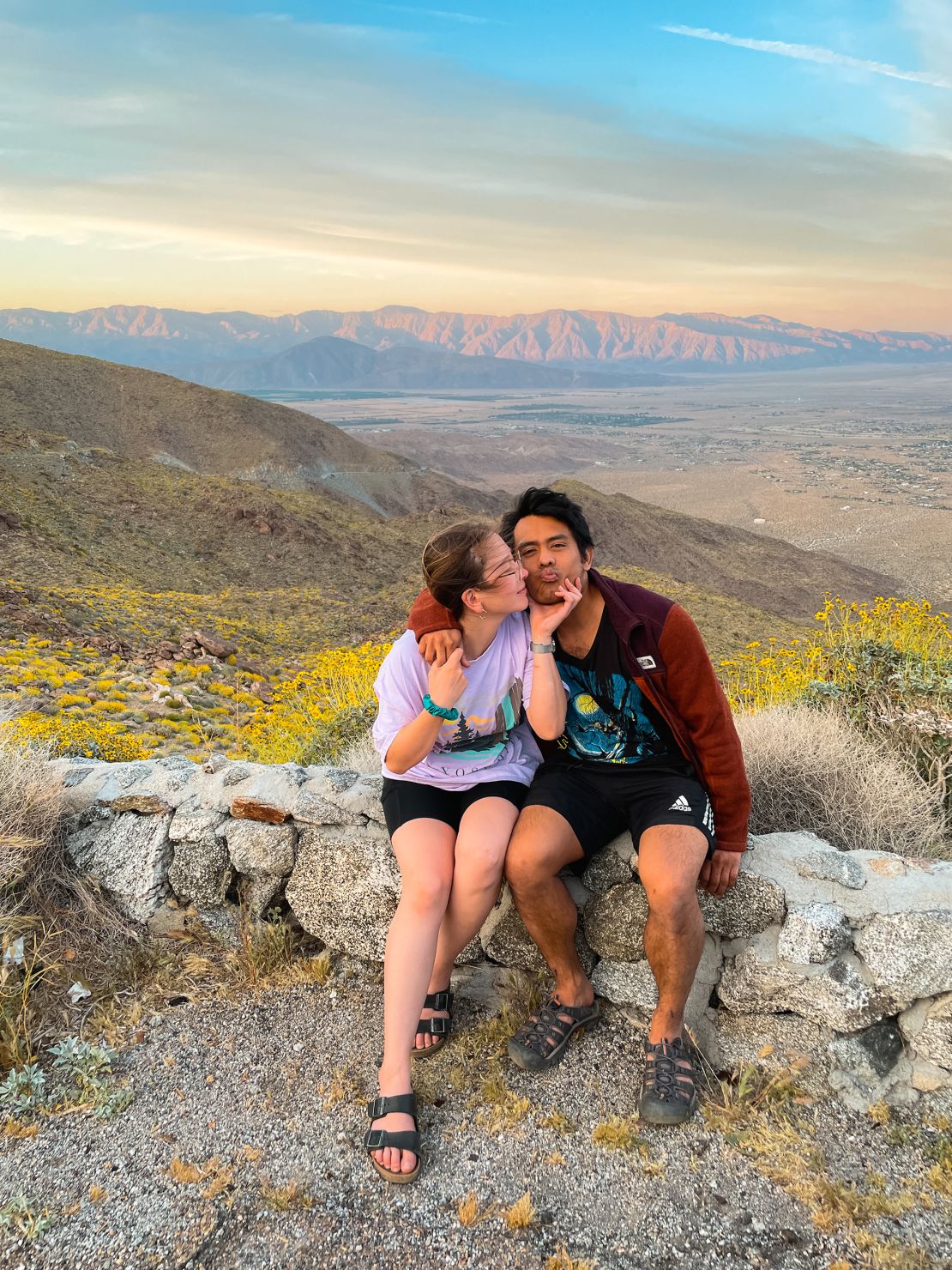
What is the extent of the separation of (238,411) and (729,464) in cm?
7112

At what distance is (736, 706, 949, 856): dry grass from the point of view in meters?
3.60

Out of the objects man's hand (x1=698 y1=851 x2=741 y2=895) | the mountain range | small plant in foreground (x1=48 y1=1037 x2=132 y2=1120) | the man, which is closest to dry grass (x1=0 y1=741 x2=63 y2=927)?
small plant in foreground (x1=48 y1=1037 x2=132 y2=1120)

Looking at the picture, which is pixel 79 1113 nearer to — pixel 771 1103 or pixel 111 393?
pixel 771 1103

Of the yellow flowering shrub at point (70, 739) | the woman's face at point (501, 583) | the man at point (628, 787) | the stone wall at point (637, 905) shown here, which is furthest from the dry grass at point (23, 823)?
the woman's face at point (501, 583)

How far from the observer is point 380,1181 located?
2395 mm

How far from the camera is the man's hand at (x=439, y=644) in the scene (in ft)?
8.90

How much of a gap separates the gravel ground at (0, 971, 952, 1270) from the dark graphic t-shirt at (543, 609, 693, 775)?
3.12 ft

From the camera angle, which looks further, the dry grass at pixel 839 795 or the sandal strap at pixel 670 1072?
the dry grass at pixel 839 795

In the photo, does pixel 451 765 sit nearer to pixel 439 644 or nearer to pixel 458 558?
pixel 439 644

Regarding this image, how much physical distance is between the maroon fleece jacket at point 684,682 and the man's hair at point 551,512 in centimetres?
21

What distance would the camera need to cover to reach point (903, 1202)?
227cm

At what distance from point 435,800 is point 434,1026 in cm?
77

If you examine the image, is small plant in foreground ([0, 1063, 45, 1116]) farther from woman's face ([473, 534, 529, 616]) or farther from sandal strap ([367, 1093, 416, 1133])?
woman's face ([473, 534, 529, 616])

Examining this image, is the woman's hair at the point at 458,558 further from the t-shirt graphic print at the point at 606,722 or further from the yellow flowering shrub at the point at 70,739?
the yellow flowering shrub at the point at 70,739
